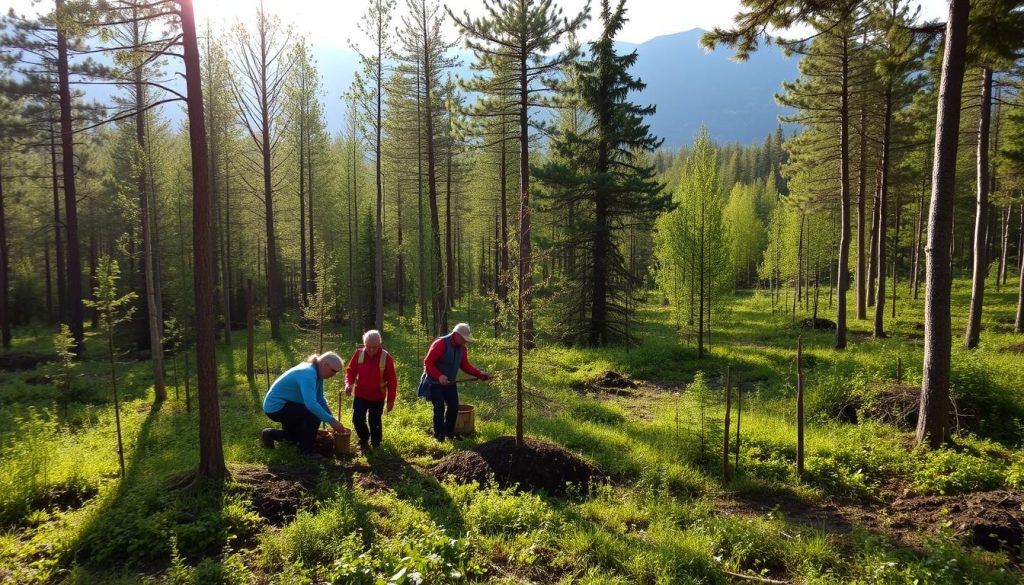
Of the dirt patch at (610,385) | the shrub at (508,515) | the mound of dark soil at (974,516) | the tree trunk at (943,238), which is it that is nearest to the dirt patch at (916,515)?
the mound of dark soil at (974,516)

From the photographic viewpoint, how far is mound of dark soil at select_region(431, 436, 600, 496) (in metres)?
6.18

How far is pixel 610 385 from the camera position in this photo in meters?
12.7

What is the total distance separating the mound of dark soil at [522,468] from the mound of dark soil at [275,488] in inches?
64.8

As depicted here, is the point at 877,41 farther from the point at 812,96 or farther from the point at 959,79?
the point at 959,79

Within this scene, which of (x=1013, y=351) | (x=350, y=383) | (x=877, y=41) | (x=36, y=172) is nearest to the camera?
(x=350, y=383)

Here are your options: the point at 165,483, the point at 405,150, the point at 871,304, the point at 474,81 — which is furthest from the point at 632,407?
the point at 871,304

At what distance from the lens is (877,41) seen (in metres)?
14.1

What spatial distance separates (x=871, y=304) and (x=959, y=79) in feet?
65.9

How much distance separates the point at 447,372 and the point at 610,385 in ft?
20.9

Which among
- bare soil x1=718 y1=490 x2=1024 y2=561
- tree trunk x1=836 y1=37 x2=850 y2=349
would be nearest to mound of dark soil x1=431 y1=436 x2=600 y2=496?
bare soil x1=718 y1=490 x2=1024 y2=561

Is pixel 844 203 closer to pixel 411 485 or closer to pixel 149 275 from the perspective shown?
pixel 411 485

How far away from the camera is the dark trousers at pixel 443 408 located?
7.66 meters

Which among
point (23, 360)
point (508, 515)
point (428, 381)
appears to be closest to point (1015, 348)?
point (508, 515)

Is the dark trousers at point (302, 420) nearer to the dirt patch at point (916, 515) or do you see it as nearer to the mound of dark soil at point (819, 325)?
the dirt patch at point (916, 515)
